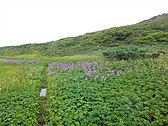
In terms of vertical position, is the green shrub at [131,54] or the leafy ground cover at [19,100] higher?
the green shrub at [131,54]

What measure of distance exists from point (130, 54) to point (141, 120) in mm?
11042

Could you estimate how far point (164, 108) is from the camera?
758 cm

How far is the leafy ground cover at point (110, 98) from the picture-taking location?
6.88 metres

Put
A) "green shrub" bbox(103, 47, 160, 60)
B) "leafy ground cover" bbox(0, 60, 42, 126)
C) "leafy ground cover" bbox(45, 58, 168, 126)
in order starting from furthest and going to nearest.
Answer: "green shrub" bbox(103, 47, 160, 60) < "leafy ground cover" bbox(0, 60, 42, 126) < "leafy ground cover" bbox(45, 58, 168, 126)

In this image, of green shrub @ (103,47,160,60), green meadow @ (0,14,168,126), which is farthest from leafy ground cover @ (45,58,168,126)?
green shrub @ (103,47,160,60)

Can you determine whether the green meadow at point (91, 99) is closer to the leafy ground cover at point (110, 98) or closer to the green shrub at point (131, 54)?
the leafy ground cover at point (110, 98)

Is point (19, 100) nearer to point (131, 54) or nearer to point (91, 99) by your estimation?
point (91, 99)

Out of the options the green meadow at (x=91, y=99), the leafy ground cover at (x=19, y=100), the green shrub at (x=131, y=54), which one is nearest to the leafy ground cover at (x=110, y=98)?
the green meadow at (x=91, y=99)

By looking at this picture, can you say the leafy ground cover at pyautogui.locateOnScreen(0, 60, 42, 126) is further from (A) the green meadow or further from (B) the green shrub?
(B) the green shrub

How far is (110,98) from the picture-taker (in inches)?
319

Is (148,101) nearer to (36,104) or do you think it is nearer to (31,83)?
(36,104)

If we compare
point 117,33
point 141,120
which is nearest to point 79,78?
point 141,120

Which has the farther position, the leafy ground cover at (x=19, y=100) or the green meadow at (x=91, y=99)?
the leafy ground cover at (x=19, y=100)

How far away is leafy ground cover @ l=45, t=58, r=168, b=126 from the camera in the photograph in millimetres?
6875
